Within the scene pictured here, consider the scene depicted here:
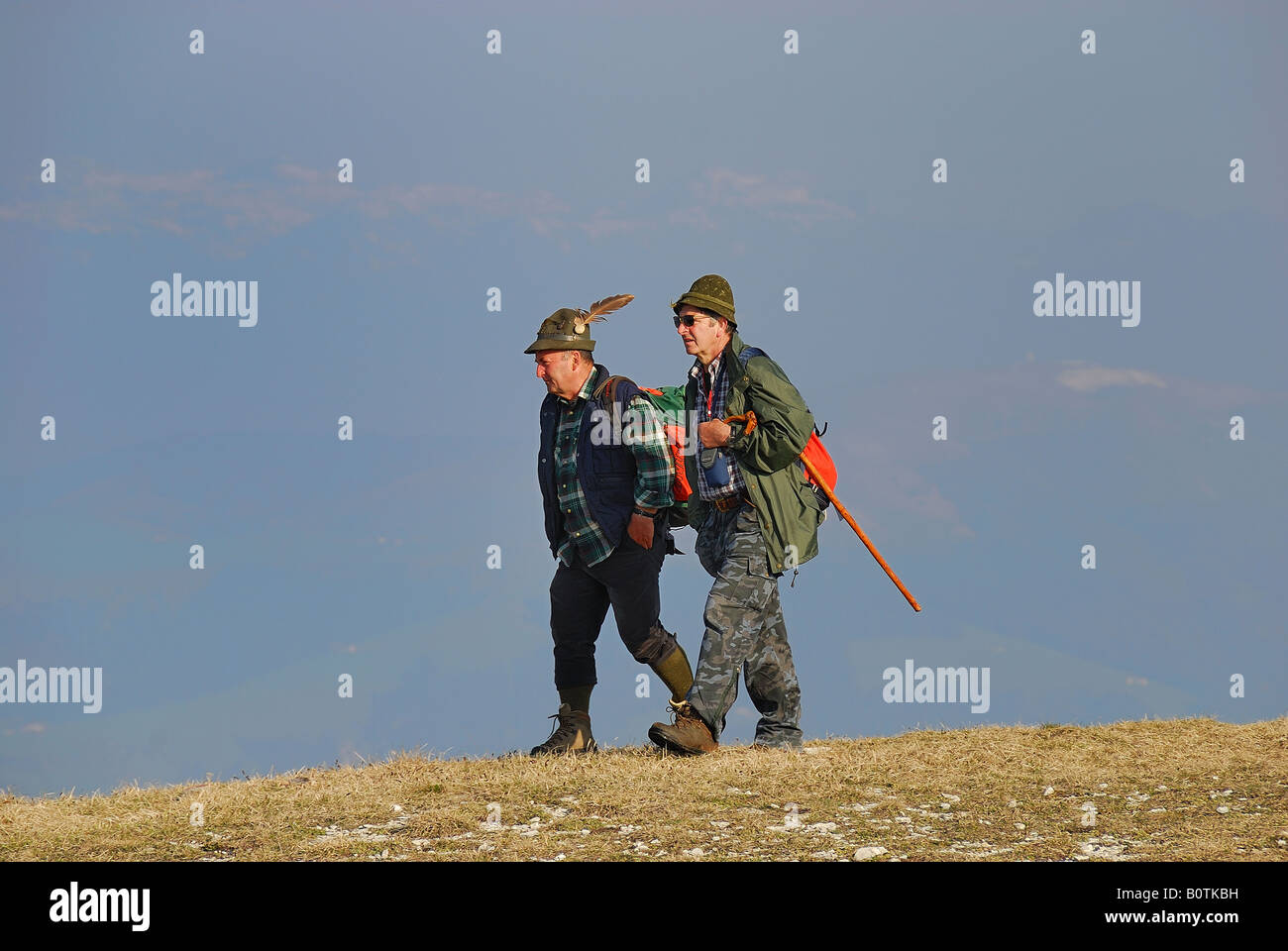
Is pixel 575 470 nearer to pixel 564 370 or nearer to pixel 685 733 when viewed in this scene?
pixel 564 370

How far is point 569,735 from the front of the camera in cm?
1107

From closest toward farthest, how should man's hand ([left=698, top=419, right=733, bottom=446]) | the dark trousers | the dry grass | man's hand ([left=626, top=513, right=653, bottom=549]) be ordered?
the dry grass, man's hand ([left=698, top=419, right=733, bottom=446]), man's hand ([left=626, top=513, right=653, bottom=549]), the dark trousers

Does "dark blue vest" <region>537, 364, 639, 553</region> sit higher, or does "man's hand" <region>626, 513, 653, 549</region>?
"dark blue vest" <region>537, 364, 639, 553</region>

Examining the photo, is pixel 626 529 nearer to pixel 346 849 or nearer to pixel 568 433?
pixel 568 433

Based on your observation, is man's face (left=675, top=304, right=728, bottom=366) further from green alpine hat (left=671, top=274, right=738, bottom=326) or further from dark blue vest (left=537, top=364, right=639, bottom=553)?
dark blue vest (left=537, top=364, right=639, bottom=553)

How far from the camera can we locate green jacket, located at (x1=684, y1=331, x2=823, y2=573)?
10.5 metres

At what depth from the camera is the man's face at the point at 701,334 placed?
34.9 ft

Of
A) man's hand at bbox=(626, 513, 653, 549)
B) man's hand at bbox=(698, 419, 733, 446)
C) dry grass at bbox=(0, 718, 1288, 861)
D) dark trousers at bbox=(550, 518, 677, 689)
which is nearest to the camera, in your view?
dry grass at bbox=(0, 718, 1288, 861)

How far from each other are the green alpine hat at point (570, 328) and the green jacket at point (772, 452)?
0.83 m

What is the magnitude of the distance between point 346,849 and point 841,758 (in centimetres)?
406

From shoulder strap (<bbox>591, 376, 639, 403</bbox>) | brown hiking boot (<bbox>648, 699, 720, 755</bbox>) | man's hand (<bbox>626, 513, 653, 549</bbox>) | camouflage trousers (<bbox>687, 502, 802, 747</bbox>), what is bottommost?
brown hiking boot (<bbox>648, 699, 720, 755</bbox>)

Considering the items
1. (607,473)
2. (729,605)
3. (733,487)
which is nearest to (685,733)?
(729,605)

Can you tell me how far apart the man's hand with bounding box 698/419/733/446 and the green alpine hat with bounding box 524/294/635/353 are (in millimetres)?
1092

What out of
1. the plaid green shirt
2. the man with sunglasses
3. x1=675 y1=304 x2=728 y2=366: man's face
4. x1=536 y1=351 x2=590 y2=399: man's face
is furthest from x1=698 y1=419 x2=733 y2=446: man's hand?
x1=536 y1=351 x2=590 y2=399: man's face
